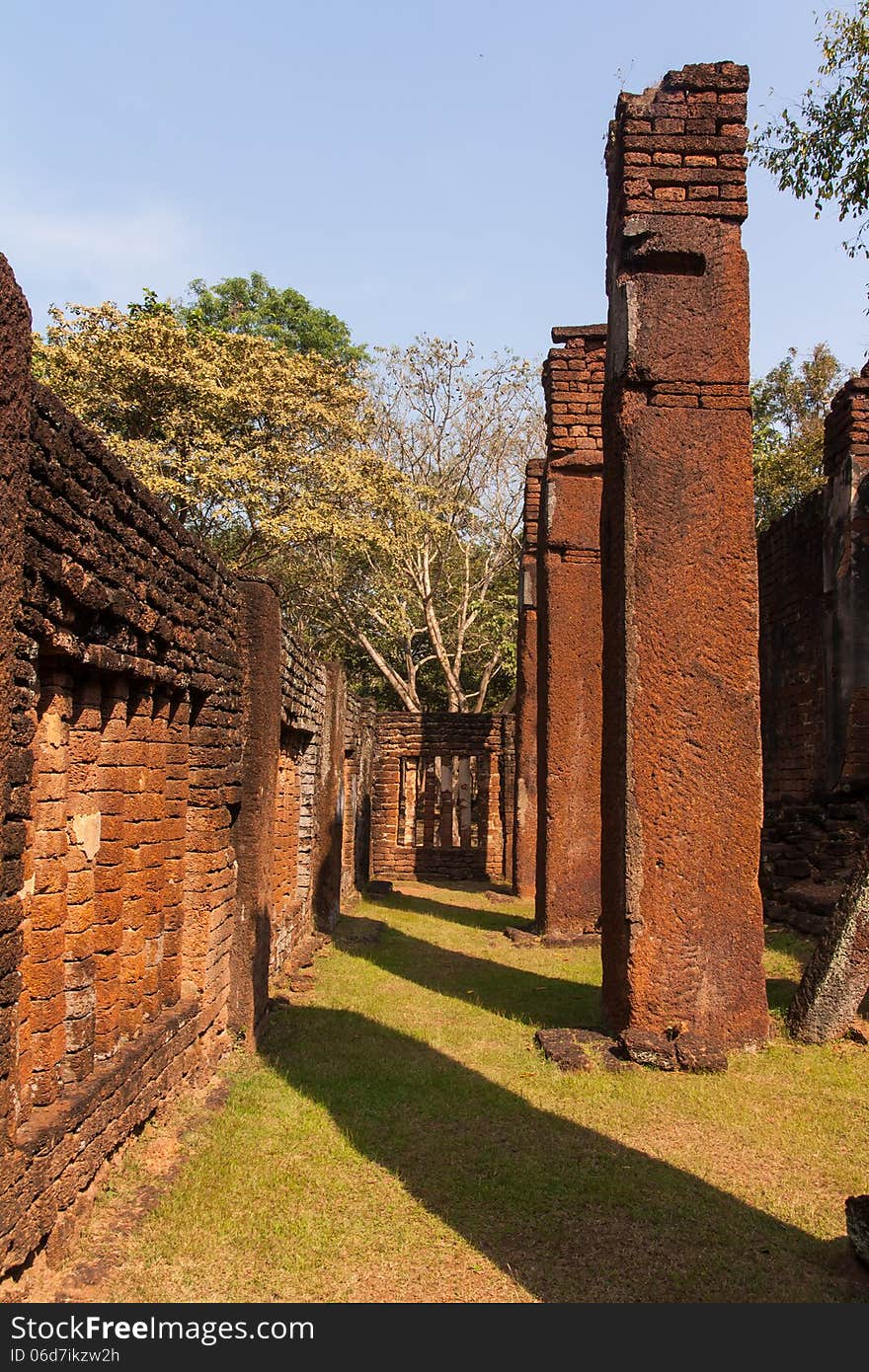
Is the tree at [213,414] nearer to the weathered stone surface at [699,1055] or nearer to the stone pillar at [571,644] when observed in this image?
the stone pillar at [571,644]

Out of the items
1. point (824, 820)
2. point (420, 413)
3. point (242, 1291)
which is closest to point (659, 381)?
point (242, 1291)

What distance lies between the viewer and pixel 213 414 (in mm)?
17500

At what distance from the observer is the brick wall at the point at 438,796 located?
17.6 meters

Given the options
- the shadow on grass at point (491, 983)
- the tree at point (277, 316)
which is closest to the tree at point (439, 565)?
the tree at point (277, 316)

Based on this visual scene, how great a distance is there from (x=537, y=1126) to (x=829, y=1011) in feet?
6.45

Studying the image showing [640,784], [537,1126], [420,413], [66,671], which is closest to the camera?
[66,671]

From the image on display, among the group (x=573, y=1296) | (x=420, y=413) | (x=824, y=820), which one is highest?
(x=420, y=413)

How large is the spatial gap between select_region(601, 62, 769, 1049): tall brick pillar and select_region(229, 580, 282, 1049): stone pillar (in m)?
2.07

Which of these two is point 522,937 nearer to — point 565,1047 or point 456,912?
point 456,912

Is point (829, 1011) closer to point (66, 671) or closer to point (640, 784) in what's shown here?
point (640, 784)

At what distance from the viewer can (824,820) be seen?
35.4ft

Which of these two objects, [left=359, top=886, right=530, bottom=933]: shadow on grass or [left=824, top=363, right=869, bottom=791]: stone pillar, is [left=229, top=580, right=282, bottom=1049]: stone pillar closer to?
[left=359, top=886, right=530, bottom=933]: shadow on grass

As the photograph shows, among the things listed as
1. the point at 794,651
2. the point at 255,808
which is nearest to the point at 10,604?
the point at 255,808

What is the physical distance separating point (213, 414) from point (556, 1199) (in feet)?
50.7
